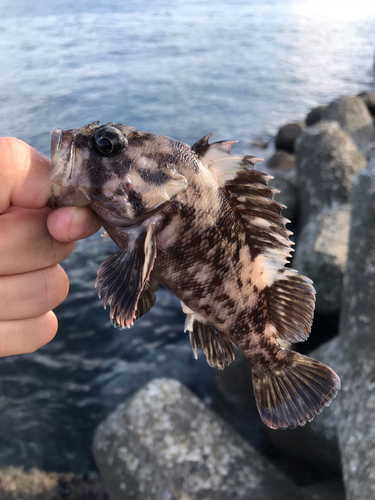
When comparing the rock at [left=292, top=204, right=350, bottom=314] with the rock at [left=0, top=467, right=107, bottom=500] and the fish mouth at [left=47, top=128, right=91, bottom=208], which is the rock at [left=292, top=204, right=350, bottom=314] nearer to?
the rock at [left=0, top=467, right=107, bottom=500]

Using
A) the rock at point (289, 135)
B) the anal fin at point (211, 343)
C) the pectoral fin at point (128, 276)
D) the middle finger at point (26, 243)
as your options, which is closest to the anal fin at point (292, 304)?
the anal fin at point (211, 343)

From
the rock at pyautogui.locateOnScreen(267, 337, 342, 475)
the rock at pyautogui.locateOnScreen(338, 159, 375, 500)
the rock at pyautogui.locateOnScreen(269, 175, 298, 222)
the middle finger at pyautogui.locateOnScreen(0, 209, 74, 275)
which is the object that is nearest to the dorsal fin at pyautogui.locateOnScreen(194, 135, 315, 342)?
the middle finger at pyautogui.locateOnScreen(0, 209, 74, 275)

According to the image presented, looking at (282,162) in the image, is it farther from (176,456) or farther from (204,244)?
(204,244)

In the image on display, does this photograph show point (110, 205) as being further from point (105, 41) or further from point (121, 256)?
point (105, 41)

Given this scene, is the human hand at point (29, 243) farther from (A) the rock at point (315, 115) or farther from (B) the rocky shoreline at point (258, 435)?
(A) the rock at point (315, 115)

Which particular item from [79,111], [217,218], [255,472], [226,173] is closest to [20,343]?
[217,218]

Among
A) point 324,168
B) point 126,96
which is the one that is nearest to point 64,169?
point 324,168
